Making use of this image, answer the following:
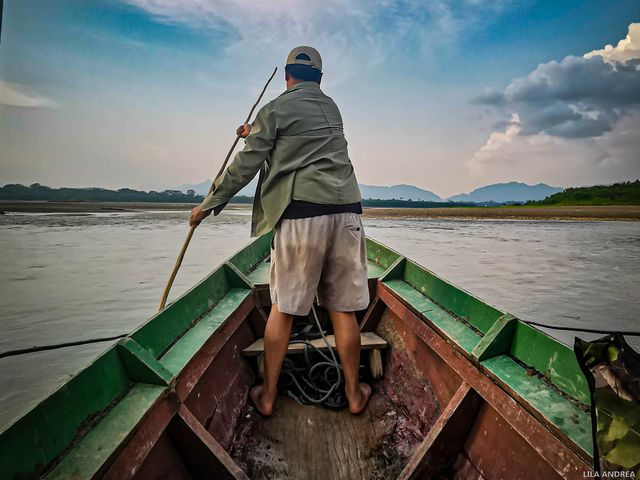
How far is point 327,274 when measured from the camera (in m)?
2.51

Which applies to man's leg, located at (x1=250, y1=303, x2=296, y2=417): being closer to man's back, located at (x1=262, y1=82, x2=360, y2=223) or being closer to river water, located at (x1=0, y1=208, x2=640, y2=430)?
man's back, located at (x1=262, y1=82, x2=360, y2=223)

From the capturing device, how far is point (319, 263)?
7.82 feet

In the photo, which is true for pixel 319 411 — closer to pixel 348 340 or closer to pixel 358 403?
pixel 358 403

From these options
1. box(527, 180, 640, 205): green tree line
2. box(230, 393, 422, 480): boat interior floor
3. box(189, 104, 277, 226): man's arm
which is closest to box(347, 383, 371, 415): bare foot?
box(230, 393, 422, 480): boat interior floor

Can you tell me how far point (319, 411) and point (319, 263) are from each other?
112 cm

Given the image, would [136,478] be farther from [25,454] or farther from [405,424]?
[405,424]

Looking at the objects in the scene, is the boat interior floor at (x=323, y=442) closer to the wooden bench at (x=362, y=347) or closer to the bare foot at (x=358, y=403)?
the bare foot at (x=358, y=403)

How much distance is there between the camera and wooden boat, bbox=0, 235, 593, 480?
1459 mm

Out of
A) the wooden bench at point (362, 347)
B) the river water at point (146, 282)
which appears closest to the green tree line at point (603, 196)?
the river water at point (146, 282)

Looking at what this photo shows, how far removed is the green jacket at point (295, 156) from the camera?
2330mm

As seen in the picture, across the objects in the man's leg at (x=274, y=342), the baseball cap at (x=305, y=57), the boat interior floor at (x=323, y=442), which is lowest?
the boat interior floor at (x=323, y=442)

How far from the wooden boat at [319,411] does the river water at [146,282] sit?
547mm

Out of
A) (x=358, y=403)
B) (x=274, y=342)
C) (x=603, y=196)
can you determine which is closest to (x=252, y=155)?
(x=274, y=342)

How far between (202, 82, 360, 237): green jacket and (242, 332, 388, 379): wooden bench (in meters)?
1.09
